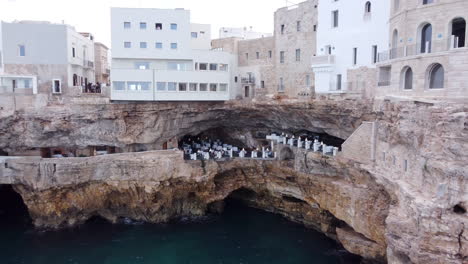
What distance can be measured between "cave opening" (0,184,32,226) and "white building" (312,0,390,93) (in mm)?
24811

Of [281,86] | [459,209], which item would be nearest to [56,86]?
[281,86]

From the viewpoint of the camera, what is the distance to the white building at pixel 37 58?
98.1 feet

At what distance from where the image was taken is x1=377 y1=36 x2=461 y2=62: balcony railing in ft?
61.6

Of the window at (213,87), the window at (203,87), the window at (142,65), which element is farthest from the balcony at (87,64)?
the window at (213,87)

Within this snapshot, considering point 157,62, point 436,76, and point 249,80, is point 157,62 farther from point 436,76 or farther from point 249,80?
point 436,76

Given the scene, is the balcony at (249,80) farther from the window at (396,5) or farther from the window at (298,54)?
the window at (396,5)

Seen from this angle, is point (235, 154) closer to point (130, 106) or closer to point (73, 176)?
point (130, 106)

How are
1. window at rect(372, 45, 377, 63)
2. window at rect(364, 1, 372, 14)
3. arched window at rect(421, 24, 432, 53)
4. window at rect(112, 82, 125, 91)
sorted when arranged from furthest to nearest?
1. window at rect(112, 82, 125, 91)
2. window at rect(364, 1, 372, 14)
3. window at rect(372, 45, 377, 63)
4. arched window at rect(421, 24, 432, 53)

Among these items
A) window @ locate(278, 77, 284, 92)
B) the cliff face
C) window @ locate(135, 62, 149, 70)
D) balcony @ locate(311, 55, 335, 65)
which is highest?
balcony @ locate(311, 55, 335, 65)

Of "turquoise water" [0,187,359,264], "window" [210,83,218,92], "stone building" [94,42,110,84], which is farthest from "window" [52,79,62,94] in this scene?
"window" [210,83,218,92]

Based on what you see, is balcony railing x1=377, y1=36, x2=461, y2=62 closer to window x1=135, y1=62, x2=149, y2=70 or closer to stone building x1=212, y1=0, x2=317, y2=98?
stone building x1=212, y1=0, x2=317, y2=98

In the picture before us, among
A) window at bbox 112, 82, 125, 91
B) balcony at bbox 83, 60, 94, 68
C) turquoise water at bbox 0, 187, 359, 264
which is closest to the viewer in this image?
turquoise water at bbox 0, 187, 359, 264

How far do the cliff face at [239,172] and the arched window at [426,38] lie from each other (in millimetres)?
3777

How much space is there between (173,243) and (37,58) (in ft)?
60.4
